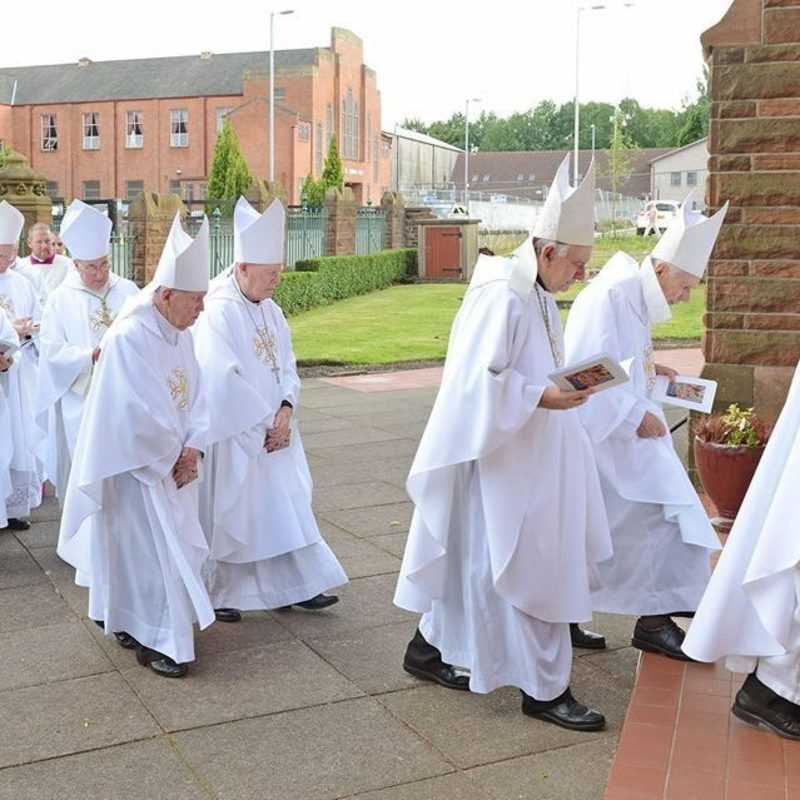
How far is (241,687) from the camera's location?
217 inches

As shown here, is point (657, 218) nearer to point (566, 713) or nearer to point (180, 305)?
point (180, 305)

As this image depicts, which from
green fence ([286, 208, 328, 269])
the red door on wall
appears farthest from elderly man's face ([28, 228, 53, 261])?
the red door on wall

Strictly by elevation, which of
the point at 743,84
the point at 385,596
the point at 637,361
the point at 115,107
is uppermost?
the point at 115,107

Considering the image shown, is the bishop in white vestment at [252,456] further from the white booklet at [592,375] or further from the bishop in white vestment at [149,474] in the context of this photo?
the white booklet at [592,375]

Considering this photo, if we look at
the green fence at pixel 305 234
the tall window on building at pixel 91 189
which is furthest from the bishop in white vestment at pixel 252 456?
the tall window on building at pixel 91 189

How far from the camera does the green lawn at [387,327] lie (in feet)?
64.7

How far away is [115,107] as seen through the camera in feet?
224

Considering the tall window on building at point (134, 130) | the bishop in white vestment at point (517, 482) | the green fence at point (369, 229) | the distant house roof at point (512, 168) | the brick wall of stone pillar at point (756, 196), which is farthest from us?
the distant house roof at point (512, 168)

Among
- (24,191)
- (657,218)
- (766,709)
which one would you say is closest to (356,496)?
(766,709)

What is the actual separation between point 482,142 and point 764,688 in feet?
455

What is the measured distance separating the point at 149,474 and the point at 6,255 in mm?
4570

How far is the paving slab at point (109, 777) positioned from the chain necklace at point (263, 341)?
238 cm

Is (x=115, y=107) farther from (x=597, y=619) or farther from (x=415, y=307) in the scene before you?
(x=597, y=619)

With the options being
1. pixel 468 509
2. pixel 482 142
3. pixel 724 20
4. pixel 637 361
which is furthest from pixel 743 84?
pixel 482 142
